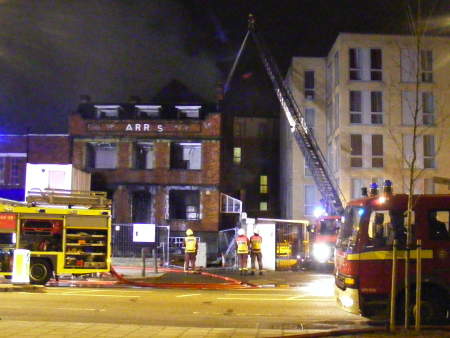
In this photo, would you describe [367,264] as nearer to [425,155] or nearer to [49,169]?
[49,169]

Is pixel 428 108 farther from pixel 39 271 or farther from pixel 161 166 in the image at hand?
pixel 39 271

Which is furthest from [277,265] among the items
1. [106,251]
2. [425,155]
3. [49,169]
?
[425,155]

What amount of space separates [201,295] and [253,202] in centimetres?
3942

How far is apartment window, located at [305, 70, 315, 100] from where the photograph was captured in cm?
4406

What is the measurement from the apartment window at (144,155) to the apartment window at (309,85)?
12.7 m

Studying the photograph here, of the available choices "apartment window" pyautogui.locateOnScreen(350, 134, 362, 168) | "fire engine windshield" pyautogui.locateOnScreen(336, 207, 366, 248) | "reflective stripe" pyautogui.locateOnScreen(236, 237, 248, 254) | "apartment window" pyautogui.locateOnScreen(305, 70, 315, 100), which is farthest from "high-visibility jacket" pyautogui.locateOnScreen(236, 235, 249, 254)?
"apartment window" pyautogui.locateOnScreen(305, 70, 315, 100)

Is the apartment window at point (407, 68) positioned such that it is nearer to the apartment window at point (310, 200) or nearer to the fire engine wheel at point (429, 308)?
the apartment window at point (310, 200)

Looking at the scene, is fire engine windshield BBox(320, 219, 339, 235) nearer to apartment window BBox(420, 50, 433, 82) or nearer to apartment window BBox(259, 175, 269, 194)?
apartment window BBox(420, 50, 433, 82)

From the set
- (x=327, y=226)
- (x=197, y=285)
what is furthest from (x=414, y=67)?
(x=197, y=285)

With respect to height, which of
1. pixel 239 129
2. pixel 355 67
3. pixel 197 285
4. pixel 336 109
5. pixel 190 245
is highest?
pixel 355 67

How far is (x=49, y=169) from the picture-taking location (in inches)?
1203

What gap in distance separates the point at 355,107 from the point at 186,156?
11.1m

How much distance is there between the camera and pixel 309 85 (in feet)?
145

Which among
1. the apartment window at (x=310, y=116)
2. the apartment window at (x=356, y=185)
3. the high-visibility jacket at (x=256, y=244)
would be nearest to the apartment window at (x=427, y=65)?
the apartment window at (x=356, y=185)
